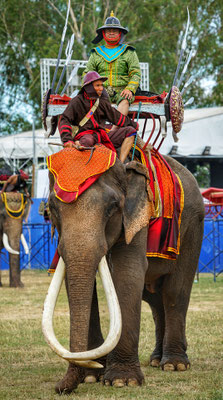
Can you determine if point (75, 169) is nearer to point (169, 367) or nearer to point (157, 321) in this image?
point (169, 367)

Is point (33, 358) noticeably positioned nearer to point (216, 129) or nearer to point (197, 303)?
point (197, 303)

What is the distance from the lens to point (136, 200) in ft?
20.7

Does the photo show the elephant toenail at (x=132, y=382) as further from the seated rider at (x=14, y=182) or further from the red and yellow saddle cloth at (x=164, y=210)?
the seated rider at (x=14, y=182)

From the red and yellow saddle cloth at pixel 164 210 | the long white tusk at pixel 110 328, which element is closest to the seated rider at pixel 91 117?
the red and yellow saddle cloth at pixel 164 210

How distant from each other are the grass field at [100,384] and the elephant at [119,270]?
19cm

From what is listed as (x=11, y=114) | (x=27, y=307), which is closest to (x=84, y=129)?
(x=27, y=307)

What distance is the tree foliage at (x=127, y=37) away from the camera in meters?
32.9

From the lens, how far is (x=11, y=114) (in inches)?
1505

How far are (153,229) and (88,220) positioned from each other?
4.16ft

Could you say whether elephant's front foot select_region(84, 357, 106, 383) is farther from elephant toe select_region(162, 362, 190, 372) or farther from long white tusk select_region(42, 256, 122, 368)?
long white tusk select_region(42, 256, 122, 368)

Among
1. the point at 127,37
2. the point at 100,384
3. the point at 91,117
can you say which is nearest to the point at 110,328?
the point at 100,384

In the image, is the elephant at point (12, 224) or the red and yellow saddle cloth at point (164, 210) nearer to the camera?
the red and yellow saddle cloth at point (164, 210)

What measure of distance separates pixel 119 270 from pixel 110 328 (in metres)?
0.93

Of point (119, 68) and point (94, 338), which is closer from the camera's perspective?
point (94, 338)
